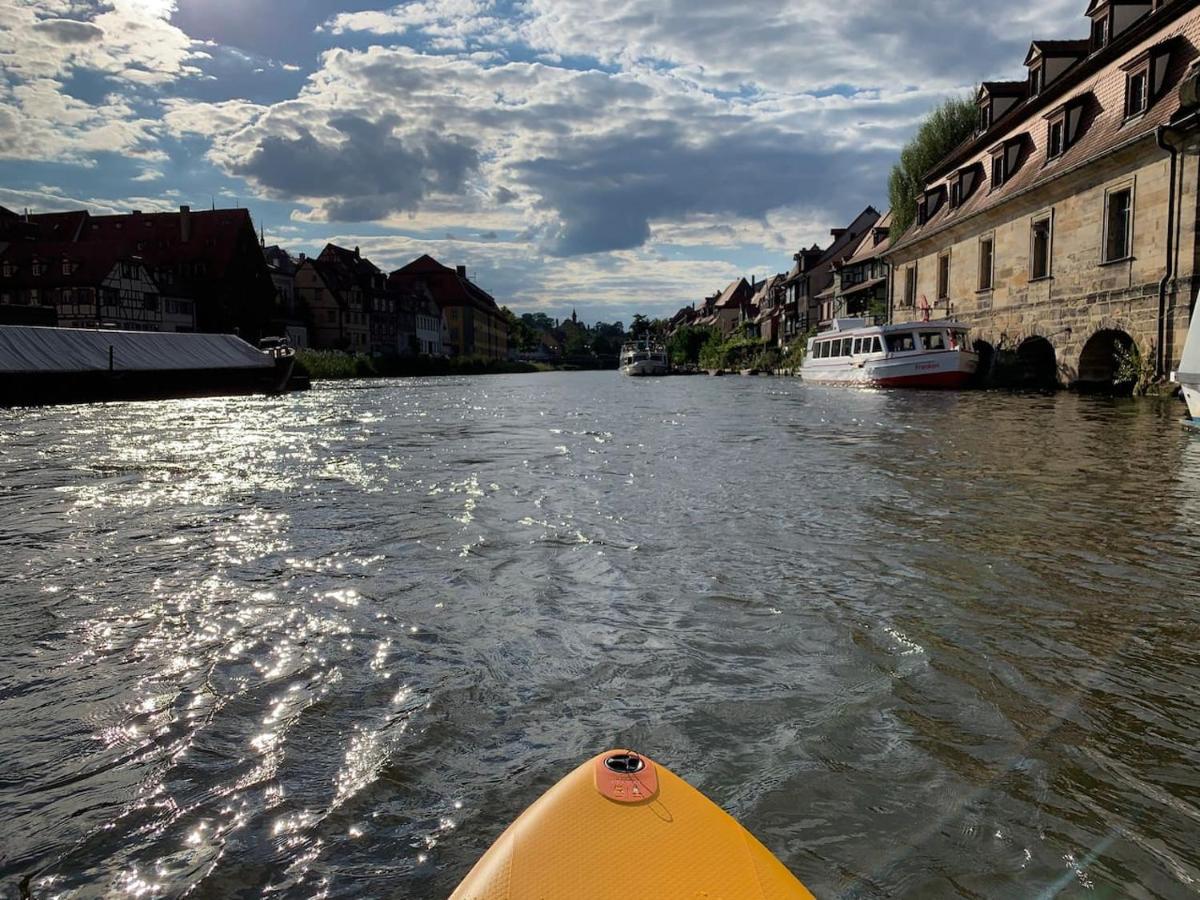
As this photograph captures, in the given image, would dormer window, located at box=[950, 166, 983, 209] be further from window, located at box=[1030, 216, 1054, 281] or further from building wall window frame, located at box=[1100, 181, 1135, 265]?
building wall window frame, located at box=[1100, 181, 1135, 265]

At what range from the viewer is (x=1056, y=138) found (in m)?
26.9

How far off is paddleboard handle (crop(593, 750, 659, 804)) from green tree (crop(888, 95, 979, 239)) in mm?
45202

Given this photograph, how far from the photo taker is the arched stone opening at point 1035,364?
29.2m

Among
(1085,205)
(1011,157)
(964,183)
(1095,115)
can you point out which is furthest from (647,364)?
(1085,205)

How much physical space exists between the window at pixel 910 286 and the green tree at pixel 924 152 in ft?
13.4

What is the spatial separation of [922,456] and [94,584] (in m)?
9.90

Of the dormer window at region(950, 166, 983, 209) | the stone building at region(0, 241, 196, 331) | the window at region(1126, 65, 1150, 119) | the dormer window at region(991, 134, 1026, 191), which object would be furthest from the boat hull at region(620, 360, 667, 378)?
the window at region(1126, 65, 1150, 119)

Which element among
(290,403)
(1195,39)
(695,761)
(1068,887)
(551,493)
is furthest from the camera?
(290,403)

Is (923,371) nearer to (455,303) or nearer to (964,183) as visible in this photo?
(964,183)

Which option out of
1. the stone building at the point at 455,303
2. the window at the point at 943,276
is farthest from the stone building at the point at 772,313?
the window at the point at 943,276

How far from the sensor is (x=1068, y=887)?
2.27 meters

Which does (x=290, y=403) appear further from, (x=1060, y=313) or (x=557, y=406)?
(x=1060, y=313)

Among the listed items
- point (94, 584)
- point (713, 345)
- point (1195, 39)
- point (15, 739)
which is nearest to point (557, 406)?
point (1195, 39)

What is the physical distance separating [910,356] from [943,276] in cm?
679
